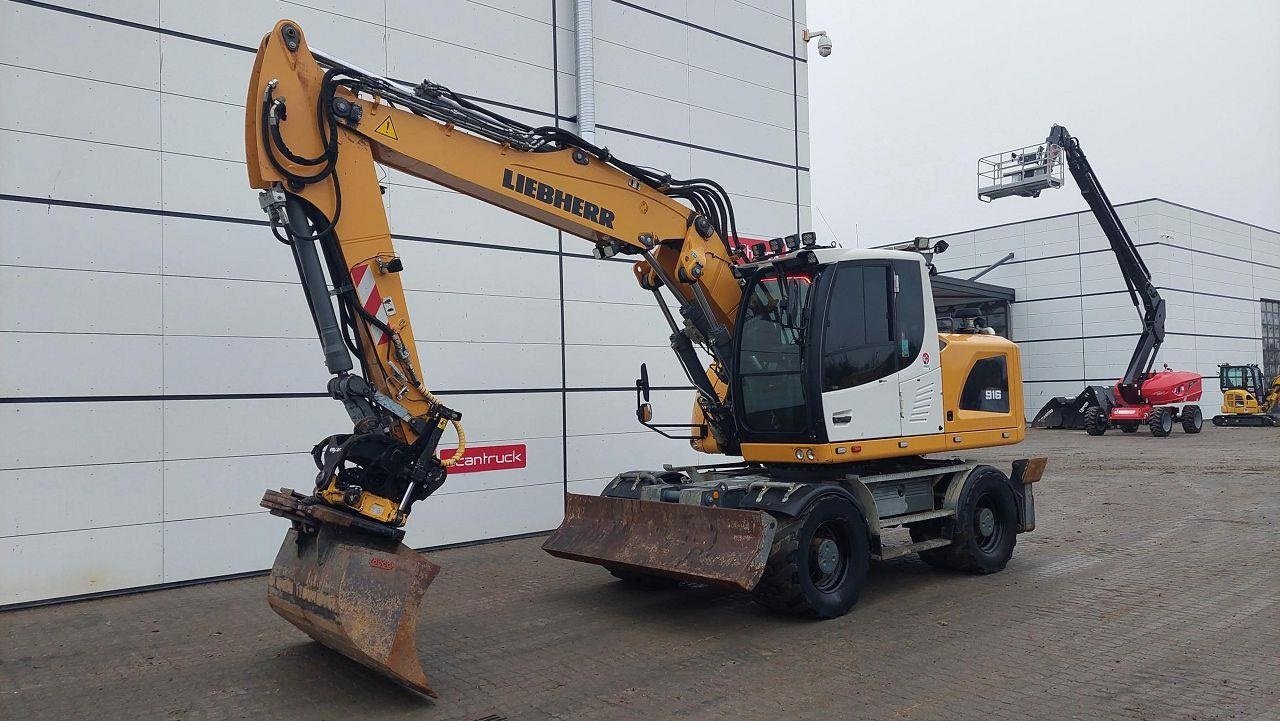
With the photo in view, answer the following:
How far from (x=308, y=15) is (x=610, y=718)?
7732 mm

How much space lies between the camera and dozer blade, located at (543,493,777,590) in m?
6.60

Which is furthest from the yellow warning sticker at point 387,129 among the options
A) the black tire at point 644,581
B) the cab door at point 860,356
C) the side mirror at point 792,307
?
the black tire at point 644,581

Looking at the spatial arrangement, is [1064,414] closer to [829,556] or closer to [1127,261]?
[1127,261]

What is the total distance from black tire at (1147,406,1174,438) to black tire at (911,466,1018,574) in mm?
19795

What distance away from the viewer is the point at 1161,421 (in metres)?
25.7

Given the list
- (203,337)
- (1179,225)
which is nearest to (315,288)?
(203,337)

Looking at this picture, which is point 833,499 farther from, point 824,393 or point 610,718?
point 610,718

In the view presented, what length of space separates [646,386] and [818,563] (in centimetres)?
214

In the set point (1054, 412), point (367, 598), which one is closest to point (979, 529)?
point (367, 598)

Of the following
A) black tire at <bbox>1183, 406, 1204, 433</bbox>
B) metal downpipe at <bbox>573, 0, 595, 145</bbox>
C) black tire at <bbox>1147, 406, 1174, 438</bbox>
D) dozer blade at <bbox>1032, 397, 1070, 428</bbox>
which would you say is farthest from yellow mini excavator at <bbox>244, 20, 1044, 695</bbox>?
dozer blade at <bbox>1032, 397, 1070, 428</bbox>

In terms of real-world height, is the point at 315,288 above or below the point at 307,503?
above

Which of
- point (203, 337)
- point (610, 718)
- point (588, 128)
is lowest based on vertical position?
point (610, 718)

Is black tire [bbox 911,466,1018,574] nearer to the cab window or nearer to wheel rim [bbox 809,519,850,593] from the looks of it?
wheel rim [bbox 809,519,850,593]

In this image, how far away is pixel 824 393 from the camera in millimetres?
7387
